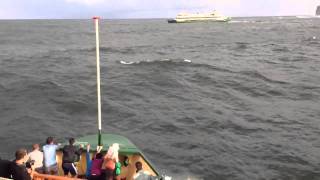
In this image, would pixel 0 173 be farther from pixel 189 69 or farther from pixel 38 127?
pixel 189 69

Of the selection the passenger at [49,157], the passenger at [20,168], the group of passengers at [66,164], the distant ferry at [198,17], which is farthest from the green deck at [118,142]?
the distant ferry at [198,17]

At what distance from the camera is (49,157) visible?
582 inches

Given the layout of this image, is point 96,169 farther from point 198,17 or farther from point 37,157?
point 198,17

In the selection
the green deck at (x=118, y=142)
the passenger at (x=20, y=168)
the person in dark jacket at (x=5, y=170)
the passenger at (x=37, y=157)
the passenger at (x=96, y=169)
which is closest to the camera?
the passenger at (x=20, y=168)

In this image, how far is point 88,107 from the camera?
36.2 meters

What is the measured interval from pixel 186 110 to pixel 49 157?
21236mm

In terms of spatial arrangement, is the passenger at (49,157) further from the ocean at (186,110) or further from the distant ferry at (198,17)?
A: the distant ferry at (198,17)

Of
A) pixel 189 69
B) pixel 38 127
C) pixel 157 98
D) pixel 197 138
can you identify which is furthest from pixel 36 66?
pixel 197 138

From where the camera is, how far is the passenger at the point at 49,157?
14.7 m

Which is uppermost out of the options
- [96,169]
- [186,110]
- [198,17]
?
[198,17]

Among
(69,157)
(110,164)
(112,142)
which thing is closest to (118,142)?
(112,142)

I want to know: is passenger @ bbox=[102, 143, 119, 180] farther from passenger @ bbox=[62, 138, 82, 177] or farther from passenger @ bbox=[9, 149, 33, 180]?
passenger @ bbox=[62, 138, 82, 177]

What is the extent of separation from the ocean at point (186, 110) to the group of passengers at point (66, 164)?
342 inches

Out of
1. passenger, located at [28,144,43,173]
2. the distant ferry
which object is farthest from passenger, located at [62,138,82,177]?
the distant ferry
